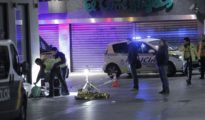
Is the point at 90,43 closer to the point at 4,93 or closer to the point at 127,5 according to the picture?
the point at 127,5

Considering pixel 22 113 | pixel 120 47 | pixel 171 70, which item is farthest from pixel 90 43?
pixel 22 113

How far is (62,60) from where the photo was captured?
20.3 metres

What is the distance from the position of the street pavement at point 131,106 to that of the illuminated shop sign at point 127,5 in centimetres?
994

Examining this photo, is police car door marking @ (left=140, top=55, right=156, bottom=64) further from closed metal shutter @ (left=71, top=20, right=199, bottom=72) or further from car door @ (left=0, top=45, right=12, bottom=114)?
car door @ (left=0, top=45, right=12, bottom=114)

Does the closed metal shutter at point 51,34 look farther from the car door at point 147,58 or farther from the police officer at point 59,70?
the police officer at point 59,70

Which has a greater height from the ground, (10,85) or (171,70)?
(10,85)

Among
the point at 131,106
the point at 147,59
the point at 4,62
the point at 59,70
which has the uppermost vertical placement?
the point at 4,62

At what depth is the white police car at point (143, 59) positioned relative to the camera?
27.2 metres

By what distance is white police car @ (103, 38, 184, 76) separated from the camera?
27.2m

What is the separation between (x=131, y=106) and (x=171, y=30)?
16.4m

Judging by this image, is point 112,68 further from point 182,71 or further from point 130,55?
point 130,55

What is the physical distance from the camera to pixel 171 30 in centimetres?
3225

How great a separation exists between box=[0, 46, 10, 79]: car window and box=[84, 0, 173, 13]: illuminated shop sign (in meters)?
20.2

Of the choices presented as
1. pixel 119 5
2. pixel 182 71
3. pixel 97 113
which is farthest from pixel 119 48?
pixel 97 113
